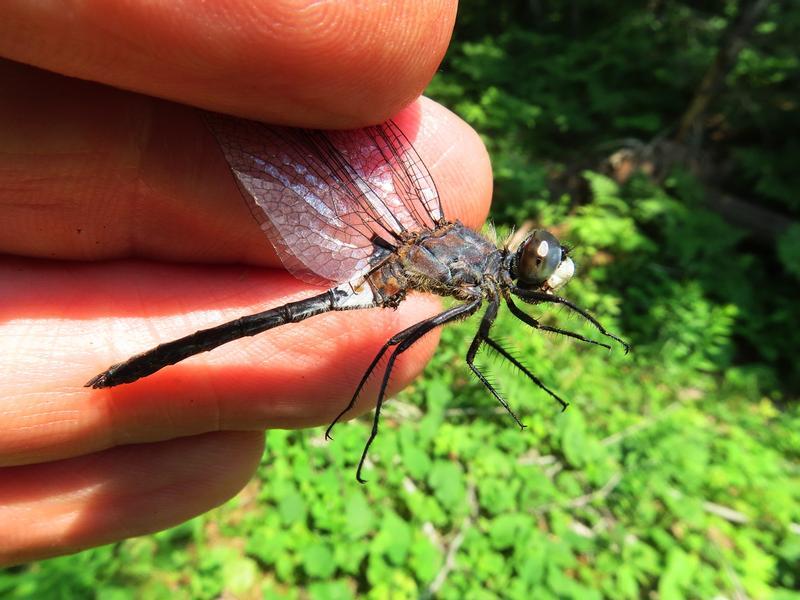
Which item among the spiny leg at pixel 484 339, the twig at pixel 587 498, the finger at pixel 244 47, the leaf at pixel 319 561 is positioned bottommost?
the twig at pixel 587 498

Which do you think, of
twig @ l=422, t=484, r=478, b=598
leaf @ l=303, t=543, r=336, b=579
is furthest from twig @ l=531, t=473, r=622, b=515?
leaf @ l=303, t=543, r=336, b=579

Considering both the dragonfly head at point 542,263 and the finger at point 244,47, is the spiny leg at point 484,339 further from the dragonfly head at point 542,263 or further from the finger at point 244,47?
the finger at point 244,47

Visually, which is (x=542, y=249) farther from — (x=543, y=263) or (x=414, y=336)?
(x=414, y=336)

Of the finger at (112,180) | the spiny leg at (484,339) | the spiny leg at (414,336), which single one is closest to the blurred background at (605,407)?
the spiny leg at (484,339)

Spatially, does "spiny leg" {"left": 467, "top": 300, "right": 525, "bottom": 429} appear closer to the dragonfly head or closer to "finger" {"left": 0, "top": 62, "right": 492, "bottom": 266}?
the dragonfly head

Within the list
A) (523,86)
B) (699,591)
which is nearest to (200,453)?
(699,591)

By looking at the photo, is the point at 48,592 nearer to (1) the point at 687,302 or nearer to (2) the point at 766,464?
(2) the point at 766,464
